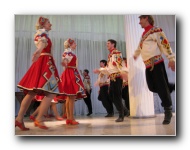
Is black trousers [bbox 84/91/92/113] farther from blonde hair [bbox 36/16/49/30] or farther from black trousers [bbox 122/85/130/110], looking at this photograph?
blonde hair [bbox 36/16/49/30]

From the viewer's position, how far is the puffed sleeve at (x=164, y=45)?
8.74 feet

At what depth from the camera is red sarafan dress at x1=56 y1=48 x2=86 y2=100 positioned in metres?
2.71

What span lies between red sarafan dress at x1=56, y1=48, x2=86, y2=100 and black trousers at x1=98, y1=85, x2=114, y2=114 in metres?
0.17

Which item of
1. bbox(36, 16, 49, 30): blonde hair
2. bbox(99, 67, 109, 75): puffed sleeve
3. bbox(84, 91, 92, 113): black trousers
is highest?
bbox(36, 16, 49, 30): blonde hair

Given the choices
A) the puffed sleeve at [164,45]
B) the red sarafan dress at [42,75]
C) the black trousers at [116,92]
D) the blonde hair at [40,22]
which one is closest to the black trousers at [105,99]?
the black trousers at [116,92]

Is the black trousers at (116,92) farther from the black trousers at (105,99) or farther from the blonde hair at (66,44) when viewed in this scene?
the blonde hair at (66,44)

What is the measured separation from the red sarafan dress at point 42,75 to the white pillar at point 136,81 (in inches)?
27.3

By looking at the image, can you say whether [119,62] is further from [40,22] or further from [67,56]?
[40,22]

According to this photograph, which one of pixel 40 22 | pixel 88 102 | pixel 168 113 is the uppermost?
pixel 40 22

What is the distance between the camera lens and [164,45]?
2688 mm

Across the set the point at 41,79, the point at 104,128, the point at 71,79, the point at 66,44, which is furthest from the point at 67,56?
the point at 104,128

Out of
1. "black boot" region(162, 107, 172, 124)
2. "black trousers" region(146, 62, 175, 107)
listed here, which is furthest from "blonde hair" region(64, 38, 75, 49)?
"black boot" region(162, 107, 172, 124)

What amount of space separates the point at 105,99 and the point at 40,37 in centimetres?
83
